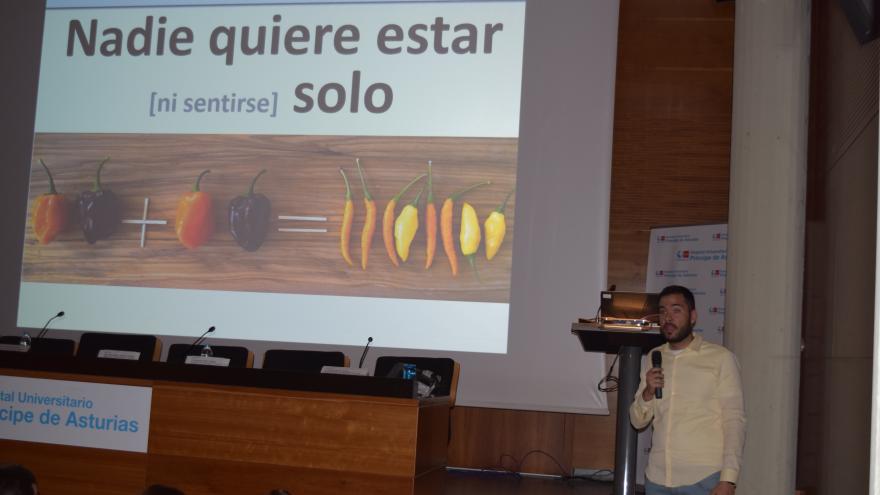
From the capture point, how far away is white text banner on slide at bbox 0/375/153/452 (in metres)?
3.97

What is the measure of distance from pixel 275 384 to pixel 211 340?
2.44 metres

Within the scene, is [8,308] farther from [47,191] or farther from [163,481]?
[163,481]

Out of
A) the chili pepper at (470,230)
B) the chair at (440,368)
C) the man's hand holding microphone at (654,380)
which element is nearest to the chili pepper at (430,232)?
the chili pepper at (470,230)

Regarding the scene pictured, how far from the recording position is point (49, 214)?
653 cm

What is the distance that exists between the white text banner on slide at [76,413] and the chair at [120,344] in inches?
54.9

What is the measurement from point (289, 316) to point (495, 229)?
1.54 metres

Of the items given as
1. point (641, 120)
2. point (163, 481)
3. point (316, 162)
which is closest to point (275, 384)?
point (163, 481)

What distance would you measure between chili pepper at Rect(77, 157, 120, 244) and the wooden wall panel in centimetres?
293

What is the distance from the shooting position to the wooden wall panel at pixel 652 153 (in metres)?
6.69

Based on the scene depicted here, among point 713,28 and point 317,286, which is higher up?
point 713,28

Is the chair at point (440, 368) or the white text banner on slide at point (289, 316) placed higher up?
the white text banner on slide at point (289, 316)

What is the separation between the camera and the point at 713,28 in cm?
686

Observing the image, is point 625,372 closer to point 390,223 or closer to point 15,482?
point 390,223

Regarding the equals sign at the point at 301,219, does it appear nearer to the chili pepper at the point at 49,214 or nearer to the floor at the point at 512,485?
the chili pepper at the point at 49,214
